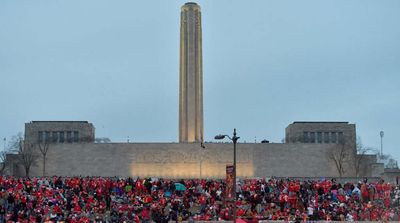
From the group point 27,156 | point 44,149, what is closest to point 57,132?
point 44,149

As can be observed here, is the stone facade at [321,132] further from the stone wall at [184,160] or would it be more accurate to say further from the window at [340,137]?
the stone wall at [184,160]

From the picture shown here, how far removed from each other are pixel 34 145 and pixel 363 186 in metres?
47.8

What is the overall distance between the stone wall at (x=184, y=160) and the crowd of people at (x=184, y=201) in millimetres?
31261

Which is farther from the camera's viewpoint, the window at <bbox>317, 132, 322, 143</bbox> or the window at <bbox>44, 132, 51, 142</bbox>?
the window at <bbox>317, 132, 322, 143</bbox>

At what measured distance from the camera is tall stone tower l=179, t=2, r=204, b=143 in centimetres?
8738

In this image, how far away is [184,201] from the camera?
50656 mm

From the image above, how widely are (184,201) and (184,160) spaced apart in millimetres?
36978

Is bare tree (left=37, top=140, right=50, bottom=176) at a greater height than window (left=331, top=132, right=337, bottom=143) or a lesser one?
lesser

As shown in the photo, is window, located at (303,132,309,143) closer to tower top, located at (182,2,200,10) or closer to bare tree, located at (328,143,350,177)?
bare tree, located at (328,143,350,177)

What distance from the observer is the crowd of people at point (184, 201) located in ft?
156

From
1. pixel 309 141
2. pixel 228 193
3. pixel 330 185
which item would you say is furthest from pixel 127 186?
pixel 309 141

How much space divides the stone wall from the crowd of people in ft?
103

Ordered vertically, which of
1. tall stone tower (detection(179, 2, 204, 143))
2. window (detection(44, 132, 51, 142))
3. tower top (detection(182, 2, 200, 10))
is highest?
tower top (detection(182, 2, 200, 10))

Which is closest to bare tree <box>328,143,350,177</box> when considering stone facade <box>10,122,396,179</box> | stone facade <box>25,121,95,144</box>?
stone facade <box>10,122,396,179</box>
